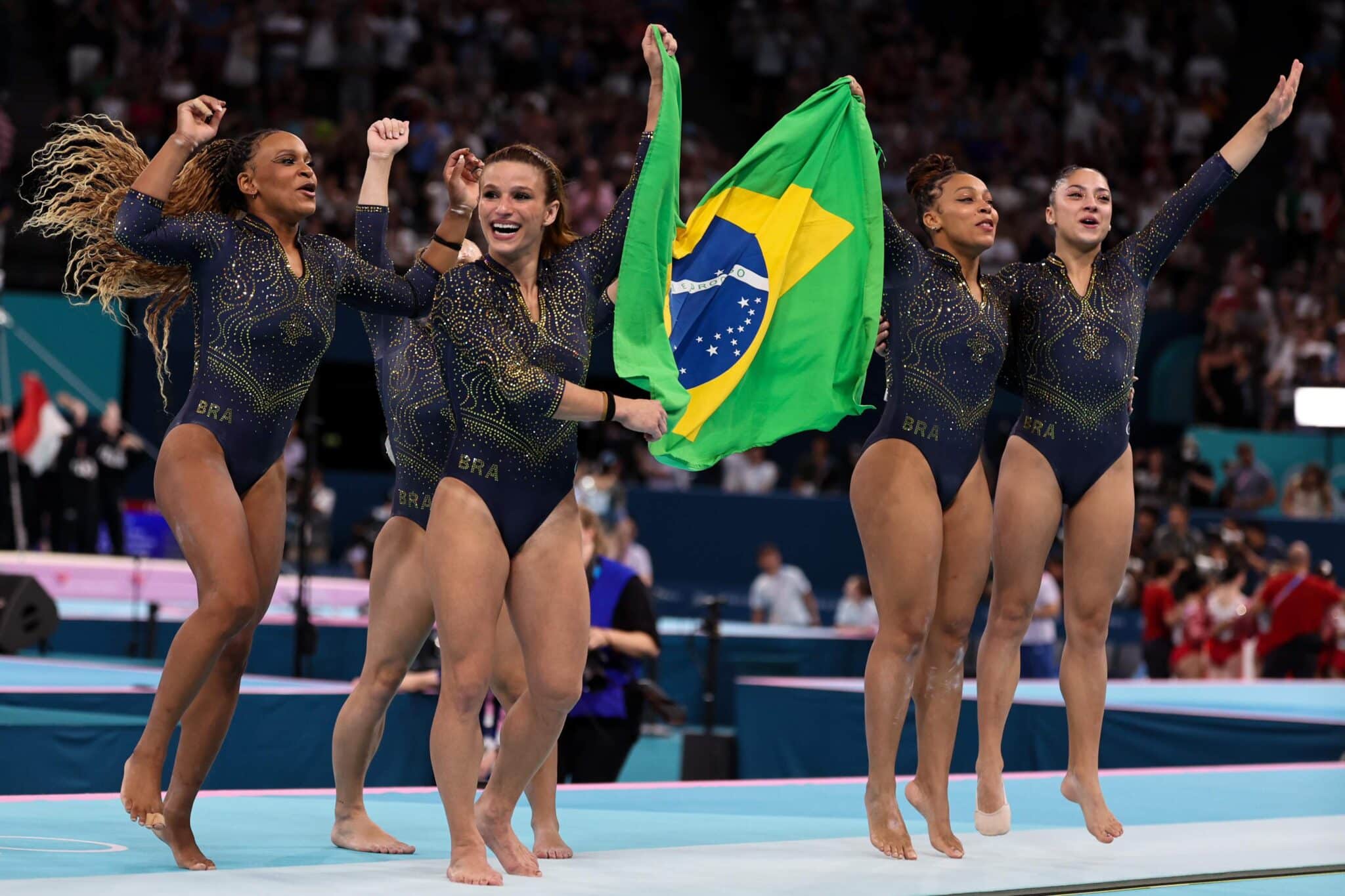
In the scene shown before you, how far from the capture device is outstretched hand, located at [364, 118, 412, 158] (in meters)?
5.00

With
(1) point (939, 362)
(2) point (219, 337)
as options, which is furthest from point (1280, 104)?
(2) point (219, 337)

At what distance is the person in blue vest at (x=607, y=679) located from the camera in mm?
7355

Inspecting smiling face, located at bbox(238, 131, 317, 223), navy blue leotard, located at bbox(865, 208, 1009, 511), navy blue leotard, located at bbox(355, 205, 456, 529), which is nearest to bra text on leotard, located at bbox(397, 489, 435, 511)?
navy blue leotard, located at bbox(355, 205, 456, 529)

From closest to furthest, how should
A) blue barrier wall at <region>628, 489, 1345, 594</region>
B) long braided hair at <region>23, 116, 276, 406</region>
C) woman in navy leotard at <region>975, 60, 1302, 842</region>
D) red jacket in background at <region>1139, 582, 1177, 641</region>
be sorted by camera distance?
long braided hair at <region>23, 116, 276, 406</region> < woman in navy leotard at <region>975, 60, 1302, 842</region> < red jacket in background at <region>1139, 582, 1177, 641</region> < blue barrier wall at <region>628, 489, 1345, 594</region>

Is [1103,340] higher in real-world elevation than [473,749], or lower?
higher

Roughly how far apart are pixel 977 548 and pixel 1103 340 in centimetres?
76

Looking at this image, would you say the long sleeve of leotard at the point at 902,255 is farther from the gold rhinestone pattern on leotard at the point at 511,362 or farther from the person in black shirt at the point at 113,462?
the person in black shirt at the point at 113,462

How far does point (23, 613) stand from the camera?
34.1 feet

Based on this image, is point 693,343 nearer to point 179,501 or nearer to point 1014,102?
point 179,501

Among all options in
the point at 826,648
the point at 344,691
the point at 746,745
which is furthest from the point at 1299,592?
the point at 344,691

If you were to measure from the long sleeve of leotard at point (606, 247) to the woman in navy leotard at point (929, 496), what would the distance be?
84cm

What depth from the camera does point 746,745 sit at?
921cm

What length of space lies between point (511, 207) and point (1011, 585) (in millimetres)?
1946

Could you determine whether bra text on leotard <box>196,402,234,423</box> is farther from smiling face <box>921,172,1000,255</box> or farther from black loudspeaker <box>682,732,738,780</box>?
black loudspeaker <box>682,732,738,780</box>
